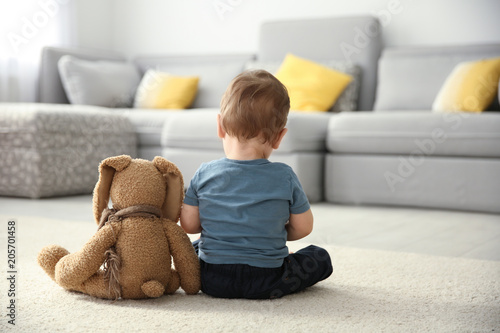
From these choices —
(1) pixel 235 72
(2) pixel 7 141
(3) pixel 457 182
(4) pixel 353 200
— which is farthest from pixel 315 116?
(2) pixel 7 141

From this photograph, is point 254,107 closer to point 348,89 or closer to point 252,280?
point 252,280

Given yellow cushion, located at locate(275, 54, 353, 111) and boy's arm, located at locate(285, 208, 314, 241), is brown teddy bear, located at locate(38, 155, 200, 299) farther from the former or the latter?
yellow cushion, located at locate(275, 54, 353, 111)

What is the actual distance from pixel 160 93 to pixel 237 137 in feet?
9.98

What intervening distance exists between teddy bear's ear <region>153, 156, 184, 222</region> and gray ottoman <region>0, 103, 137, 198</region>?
6.30 ft

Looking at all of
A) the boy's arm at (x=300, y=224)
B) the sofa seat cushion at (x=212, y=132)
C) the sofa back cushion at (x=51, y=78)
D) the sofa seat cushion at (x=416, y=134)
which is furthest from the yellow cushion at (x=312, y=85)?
the boy's arm at (x=300, y=224)

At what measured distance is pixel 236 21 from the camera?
182 inches

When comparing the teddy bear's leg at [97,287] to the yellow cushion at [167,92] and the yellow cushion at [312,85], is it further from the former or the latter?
the yellow cushion at [167,92]

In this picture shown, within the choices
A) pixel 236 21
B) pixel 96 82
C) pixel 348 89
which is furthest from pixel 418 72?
pixel 96 82

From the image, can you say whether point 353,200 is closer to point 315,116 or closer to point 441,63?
point 315,116

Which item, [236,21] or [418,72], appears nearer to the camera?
[418,72]

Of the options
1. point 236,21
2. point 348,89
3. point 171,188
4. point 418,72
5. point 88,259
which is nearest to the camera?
point 88,259

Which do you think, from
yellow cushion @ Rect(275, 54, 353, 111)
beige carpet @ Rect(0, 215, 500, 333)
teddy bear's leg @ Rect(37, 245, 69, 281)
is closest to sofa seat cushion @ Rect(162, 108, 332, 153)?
yellow cushion @ Rect(275, 54, 353, 111)

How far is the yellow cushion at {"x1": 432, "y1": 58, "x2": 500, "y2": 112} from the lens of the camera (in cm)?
314

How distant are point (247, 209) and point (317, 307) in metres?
0.24
